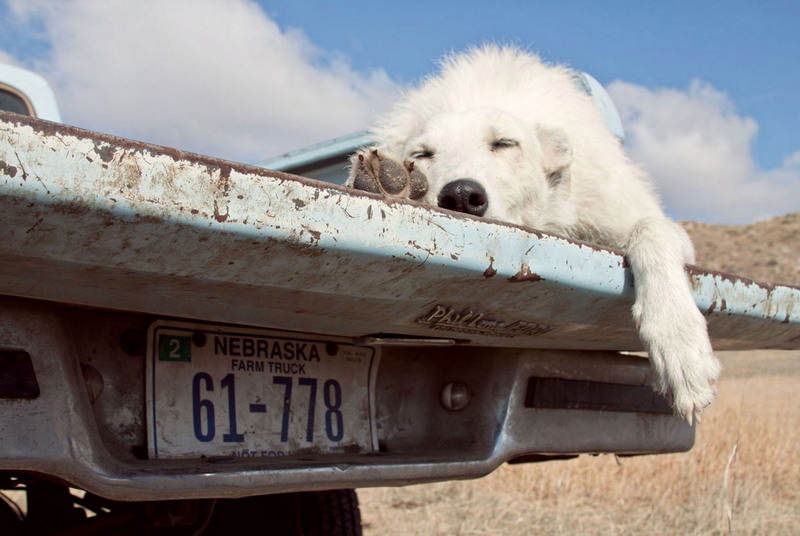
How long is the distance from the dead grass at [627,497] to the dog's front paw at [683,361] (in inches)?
86.5

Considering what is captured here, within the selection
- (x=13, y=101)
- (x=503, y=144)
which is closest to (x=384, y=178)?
(x=503, y=144)

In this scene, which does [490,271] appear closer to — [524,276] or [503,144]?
[524,276]

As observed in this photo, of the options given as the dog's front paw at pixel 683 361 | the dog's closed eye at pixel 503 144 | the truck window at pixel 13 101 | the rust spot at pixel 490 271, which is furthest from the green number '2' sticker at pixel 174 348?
the truck window at pixel 13 101

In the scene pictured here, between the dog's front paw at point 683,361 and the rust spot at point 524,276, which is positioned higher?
the rust spot at point 524,276

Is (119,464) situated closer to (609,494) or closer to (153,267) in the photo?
(153,267)

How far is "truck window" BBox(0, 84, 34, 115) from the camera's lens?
4.07m

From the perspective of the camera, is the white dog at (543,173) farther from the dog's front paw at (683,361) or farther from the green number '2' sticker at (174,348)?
the green number '2' sticker at (174,348)

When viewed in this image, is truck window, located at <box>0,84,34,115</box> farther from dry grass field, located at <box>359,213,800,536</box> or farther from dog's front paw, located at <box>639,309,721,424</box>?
dog's front paw, located at <box>639,309,721,424</box>

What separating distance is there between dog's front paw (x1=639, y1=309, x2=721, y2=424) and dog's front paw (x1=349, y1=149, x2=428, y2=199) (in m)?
0.79

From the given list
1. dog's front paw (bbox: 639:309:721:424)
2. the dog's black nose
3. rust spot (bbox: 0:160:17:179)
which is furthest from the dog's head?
rust spot (bbox: 0:160:17:179)

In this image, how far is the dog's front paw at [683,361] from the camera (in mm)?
2168

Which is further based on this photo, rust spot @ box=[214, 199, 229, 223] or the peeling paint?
rust spot @ box=[214, 199, 229, 223]

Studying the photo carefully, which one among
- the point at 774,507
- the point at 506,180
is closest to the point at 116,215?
the point at 506,180

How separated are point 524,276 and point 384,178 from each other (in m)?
0.68
